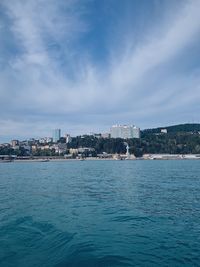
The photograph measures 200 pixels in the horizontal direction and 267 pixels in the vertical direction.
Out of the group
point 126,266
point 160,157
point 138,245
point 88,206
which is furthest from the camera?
point 160,157

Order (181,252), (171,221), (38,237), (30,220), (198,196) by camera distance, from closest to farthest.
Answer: (181,252), (38,237), (171,221), (30,220), (198,196)

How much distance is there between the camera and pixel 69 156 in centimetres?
19975

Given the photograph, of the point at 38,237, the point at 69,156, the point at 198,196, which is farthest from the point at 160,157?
the point at 38,237

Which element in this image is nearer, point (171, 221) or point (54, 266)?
point (54, 266)

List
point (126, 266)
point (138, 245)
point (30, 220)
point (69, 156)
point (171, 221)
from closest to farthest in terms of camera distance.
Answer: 1. point (126, 266)
2. point (138, 245)
3. point (171, 221)
4. point (30, 220)
5. point (69, 156)

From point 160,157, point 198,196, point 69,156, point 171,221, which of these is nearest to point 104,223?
point 171,221

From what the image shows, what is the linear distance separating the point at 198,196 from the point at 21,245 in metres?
15.5

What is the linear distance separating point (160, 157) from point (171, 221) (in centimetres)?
16960

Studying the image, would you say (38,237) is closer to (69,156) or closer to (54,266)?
(54,266)

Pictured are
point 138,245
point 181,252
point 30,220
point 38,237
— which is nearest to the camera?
point 181,252

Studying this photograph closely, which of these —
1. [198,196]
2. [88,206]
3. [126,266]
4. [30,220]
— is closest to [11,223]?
[30,220]

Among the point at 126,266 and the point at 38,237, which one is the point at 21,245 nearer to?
the point at 38,237

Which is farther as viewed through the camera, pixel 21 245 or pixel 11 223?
pixel 11 223

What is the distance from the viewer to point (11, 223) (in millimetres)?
17812
